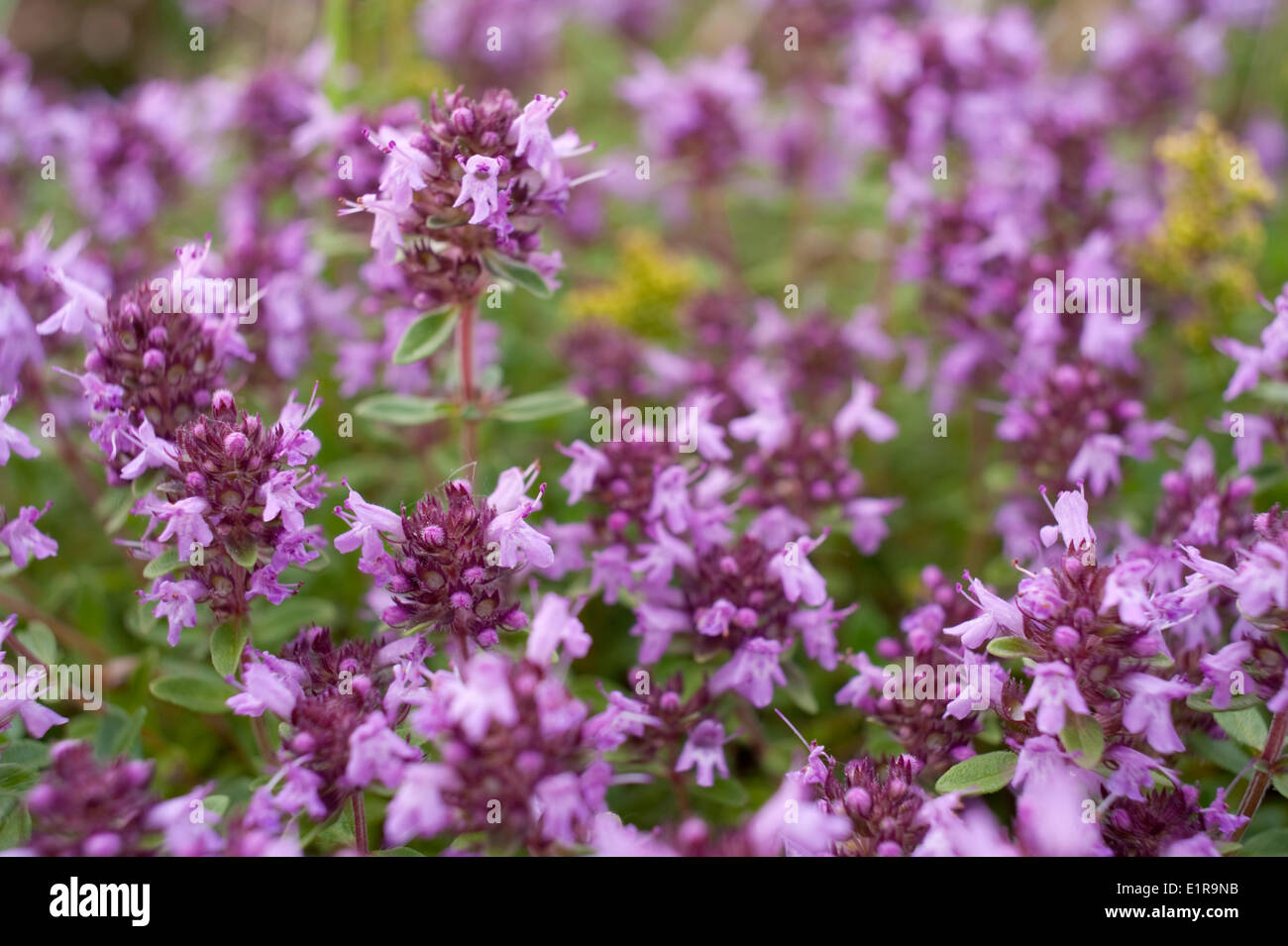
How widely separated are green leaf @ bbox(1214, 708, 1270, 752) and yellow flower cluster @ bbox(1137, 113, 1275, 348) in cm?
243

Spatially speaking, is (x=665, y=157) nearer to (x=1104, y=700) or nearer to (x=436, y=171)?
(x=436, y=171)

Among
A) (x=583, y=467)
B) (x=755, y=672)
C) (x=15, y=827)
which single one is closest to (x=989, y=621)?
(x=755, y=672)

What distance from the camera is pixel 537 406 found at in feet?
11.8

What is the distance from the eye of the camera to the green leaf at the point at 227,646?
295 centimetres

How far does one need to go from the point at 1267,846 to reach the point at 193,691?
125 inches

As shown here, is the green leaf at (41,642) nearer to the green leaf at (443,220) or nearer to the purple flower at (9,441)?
the purple flower at (9,441)

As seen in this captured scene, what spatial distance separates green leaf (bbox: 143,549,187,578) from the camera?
2885 millimetres

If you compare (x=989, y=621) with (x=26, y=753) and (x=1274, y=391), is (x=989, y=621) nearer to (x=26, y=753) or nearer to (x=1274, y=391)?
(x=1274, y=391)

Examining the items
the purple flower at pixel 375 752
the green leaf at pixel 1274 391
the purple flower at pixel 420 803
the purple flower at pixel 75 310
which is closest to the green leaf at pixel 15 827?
the purple flower at pixel 375 752

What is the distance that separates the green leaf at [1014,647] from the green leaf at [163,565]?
7.16ft

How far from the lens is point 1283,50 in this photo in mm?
7270
